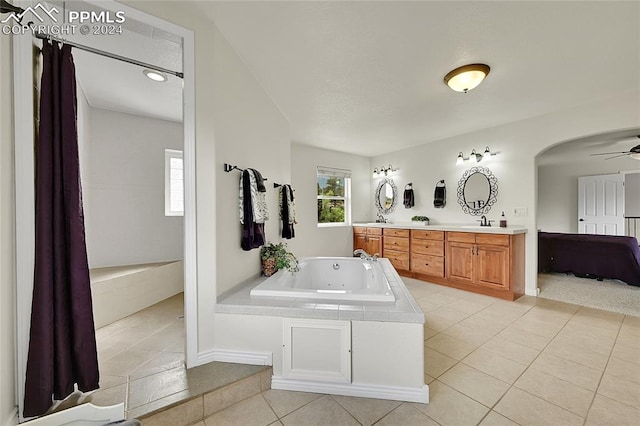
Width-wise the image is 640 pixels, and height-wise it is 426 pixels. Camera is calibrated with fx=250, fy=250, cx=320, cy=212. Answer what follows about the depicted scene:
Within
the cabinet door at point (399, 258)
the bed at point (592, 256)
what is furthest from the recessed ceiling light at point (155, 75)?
the bed at point (592, 256)

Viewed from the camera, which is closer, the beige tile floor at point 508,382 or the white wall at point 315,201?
the beige tile floor at point 508,382

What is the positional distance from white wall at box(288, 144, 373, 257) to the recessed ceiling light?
2444 mm

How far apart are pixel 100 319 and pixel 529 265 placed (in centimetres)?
498

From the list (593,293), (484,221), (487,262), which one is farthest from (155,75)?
(593,293)

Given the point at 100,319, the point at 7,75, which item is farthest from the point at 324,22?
the point at 100,319

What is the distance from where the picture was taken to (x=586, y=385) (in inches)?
65.1

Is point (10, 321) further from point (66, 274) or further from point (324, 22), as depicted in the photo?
point (324, 22)

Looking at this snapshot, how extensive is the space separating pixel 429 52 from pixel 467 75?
1.48 feet

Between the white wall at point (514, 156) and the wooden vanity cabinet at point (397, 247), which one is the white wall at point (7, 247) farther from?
the white wall at point (514, 156)

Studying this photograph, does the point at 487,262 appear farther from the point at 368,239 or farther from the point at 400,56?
the point at 400,56

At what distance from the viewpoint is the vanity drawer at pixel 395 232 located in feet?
14.2

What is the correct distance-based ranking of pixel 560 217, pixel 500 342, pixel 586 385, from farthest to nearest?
pixel 560 217, pixel 500 342, pixel 586 385

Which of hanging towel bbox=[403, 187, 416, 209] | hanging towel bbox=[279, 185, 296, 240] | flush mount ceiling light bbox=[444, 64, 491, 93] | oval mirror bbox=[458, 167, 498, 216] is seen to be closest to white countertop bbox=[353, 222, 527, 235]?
oval mirror bbox=[458, 167, 498, 216]

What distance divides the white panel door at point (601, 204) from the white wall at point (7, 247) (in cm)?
894
